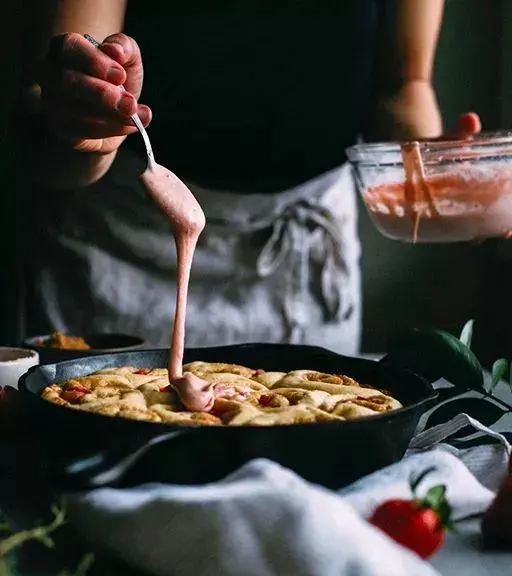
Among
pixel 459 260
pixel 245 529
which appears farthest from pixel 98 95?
pixel 459 260

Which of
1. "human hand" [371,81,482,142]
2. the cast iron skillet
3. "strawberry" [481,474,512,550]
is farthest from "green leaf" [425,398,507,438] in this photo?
"human hand" [371,81,482,142]

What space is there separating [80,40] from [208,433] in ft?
1.93

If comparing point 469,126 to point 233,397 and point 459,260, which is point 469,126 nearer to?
point 233,397

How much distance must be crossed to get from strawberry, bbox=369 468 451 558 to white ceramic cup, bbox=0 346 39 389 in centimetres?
53

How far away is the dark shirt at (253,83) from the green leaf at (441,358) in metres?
0.71

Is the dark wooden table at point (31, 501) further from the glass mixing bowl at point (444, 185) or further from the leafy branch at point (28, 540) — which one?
the glass mixing bowl at point (444, 185)

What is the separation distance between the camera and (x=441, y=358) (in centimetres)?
102

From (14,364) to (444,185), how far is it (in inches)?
24.0

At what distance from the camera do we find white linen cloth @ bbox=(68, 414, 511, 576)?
23.7 inches

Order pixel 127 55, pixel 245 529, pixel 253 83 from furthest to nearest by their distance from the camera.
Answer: pixel 253 83
pixel 127 55
pixel 245 529

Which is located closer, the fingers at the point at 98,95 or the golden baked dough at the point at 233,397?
the golden baked dough at the point at 233,397

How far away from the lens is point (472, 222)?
4.21 ft

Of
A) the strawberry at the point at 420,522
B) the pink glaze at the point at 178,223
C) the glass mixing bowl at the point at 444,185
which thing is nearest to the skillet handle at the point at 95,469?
the strawberry at the point at 420,522

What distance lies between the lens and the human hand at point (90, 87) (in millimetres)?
1078
